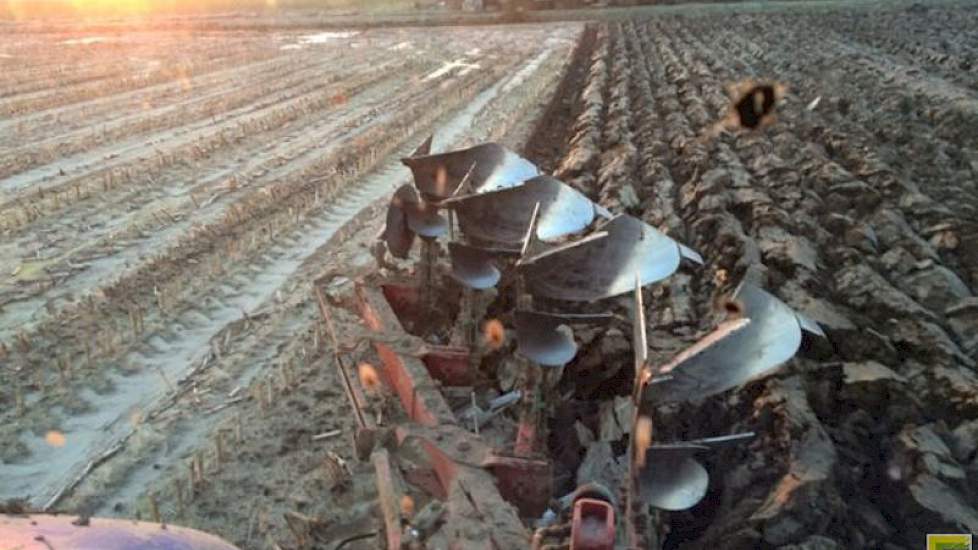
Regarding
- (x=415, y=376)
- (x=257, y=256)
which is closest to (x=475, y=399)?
(x=415, y=376)

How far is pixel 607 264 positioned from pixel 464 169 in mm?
1652

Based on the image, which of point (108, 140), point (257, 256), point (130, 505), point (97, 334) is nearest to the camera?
point (130, 505)

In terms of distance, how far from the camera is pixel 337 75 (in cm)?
1664

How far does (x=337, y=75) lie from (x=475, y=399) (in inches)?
531

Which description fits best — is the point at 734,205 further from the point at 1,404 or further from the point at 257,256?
the point at 1,404

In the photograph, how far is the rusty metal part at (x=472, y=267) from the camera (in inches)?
158

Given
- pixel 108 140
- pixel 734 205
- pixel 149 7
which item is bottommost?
pixel 149 7

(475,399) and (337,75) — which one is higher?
(475,399)

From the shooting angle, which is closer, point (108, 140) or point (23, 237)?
point (23, 237)

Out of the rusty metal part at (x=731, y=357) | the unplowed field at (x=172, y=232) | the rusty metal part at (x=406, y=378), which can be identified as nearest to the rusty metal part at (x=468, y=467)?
the rusty metal part at (x=406, y=378)

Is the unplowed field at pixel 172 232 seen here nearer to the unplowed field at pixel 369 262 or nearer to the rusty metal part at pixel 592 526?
the unplowed field at pixel 369 262

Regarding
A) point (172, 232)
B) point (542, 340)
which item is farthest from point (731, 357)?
point (172, 232)

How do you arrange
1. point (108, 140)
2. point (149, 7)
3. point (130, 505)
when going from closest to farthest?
point (130, 505) < point (108, 140) < point (149, 7)

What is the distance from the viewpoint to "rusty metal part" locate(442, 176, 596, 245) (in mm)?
4148
